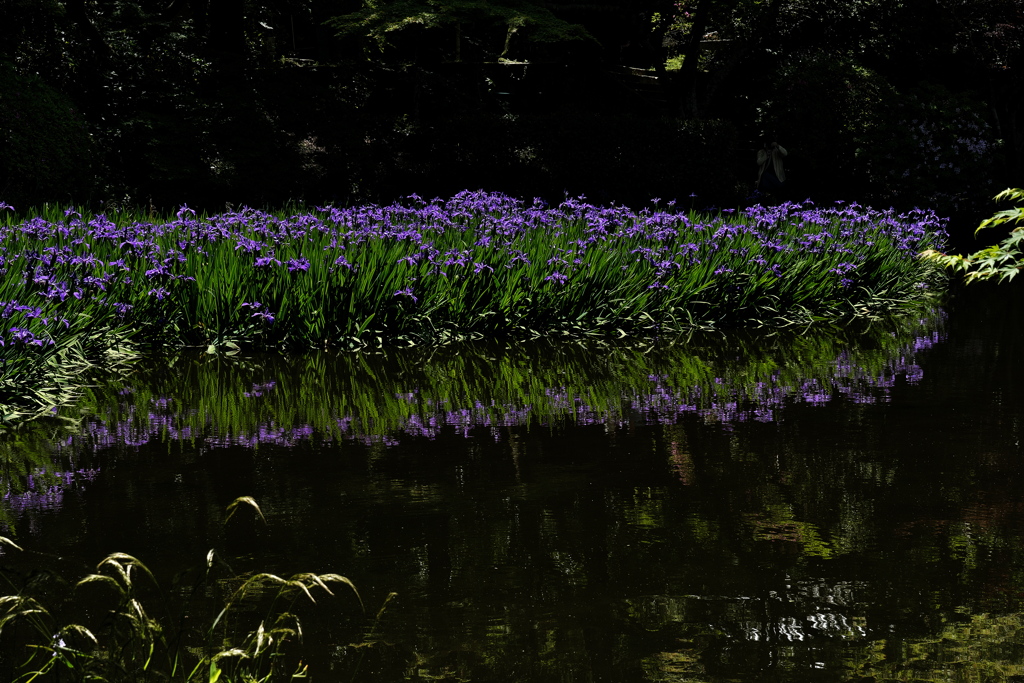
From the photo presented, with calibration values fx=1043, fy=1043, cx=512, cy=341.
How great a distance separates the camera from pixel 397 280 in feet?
24.9

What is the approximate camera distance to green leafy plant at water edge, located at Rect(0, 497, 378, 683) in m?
2.27

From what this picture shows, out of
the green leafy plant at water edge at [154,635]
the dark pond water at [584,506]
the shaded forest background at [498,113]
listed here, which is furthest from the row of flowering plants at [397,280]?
the shaded forest background at [498,113]

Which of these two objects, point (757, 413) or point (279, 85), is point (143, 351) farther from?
point (279, 85)

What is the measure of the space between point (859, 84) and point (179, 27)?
38.8 feet

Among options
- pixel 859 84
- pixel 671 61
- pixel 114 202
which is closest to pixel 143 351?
pixel 114 202

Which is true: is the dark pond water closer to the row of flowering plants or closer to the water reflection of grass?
the water reflection of grass

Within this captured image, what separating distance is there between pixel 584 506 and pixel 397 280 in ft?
12.8

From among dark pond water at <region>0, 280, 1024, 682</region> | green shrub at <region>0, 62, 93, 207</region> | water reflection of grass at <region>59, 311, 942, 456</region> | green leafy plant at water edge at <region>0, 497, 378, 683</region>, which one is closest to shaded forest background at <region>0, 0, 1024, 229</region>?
green shrub at <region>0, 62, 93, 207</region>

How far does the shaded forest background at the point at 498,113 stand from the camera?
15242mm

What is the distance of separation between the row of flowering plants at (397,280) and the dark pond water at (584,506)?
1.56 ft

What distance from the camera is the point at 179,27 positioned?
1825cm

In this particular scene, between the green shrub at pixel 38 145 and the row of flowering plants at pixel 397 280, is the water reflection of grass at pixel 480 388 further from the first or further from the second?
the green shrub at pixel 38 145

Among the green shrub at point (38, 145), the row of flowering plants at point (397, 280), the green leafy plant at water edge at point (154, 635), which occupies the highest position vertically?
the green shrub at point (38, 145)

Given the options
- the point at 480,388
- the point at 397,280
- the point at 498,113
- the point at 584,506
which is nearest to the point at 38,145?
the point at 498,113
